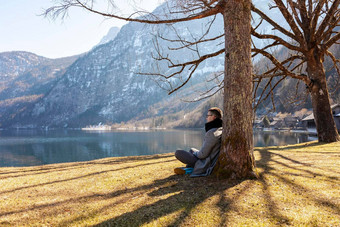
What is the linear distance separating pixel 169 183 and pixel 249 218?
2.29 meters

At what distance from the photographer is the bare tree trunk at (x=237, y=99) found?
5074 millimetres

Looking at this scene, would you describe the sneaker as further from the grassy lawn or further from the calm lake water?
the calm lake water

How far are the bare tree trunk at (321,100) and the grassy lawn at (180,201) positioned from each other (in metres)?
6.30

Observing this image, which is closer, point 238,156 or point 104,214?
point 104,214

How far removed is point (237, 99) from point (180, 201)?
A: 2.54 m

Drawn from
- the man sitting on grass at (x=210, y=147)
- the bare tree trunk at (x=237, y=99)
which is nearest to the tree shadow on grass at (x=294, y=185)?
the bare tree trunk at (x=237, y=99)

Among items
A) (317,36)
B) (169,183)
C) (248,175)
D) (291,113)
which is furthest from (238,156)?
(291,113)

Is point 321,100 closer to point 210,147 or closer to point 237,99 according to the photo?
point 237,99

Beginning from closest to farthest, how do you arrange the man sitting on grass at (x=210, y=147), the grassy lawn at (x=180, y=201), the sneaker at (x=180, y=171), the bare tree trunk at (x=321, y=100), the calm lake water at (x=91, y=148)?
Answer: the grassy lawn at (x=180, y=201)
the man sitting on grass at (x=210, y=147)
the sneaker at (x=180, y=171)
the bare tree trunk at (x=321, y=100)
the calm lake water at (x=91, y=148)

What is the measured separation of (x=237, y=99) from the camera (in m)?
5.17

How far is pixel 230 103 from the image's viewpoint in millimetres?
5227

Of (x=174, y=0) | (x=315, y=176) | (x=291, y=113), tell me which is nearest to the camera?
(x=315, y=176)

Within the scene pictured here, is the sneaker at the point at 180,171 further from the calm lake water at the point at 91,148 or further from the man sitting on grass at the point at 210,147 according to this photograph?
the calm lake water at the point at 91,148

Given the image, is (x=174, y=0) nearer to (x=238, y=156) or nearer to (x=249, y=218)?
(x=238, y=156)
